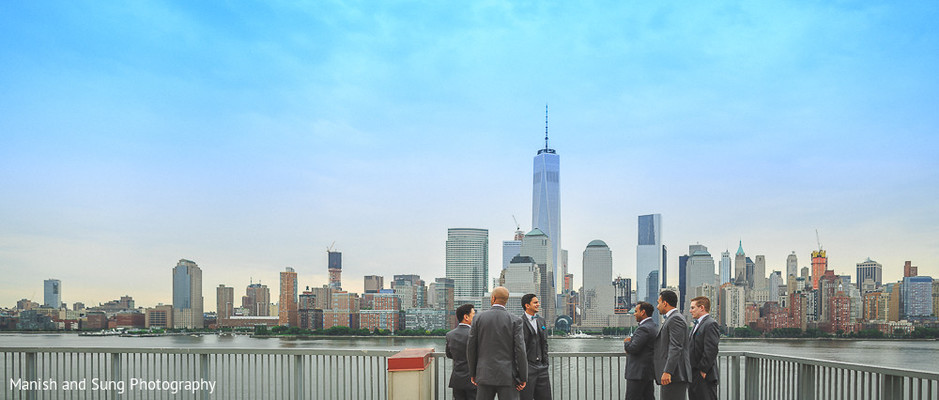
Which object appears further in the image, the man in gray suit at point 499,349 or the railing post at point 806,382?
the railing post at point 806,382

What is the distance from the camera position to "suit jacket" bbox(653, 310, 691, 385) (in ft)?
19.8

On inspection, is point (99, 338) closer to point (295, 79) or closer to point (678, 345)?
point (295, 79)

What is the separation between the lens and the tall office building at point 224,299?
125 meters

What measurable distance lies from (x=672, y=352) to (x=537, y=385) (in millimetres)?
1338

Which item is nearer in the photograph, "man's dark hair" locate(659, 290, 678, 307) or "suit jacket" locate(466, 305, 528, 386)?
"suit jacket" locate(466, 305, 528, 386)

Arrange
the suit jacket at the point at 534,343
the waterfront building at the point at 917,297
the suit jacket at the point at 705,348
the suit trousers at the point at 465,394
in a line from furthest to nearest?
the waterfront building at the point at 917,297
the suit trousers at the point at 465,394
the suit jacket at the point at 534,343
the suit jacket at the point at 705,348

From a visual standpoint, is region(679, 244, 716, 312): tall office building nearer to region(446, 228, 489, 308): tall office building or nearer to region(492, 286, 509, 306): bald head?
region(446, 228, 489, 308): tall office building

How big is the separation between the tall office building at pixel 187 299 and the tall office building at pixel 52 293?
60.1 feet

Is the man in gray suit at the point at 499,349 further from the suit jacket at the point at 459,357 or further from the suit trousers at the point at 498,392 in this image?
the suit jacket at the point at 459,357

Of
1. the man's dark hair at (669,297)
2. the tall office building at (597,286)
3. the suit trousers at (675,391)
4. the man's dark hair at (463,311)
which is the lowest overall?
the tall office building at (597,286)

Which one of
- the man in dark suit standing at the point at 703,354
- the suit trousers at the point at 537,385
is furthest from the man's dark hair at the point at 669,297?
the suit trousers at the point at 537,385

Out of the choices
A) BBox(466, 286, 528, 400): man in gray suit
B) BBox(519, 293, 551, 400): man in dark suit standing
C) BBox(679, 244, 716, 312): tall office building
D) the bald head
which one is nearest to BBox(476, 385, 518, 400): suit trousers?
BBox(466, 286, 528, 400): man in gray suit

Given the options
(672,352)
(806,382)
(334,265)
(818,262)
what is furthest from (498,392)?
(334,265)

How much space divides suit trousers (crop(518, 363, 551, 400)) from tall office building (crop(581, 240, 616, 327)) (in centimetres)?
13838
